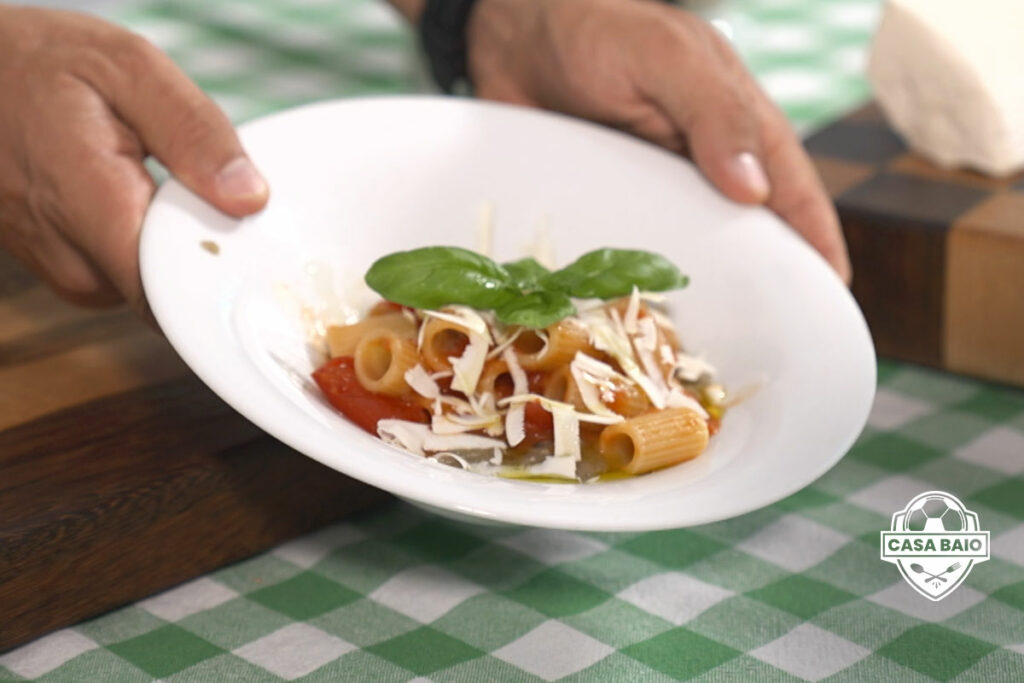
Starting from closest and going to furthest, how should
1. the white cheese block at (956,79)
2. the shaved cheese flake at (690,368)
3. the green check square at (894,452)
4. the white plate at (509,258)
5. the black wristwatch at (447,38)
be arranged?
1. the white plate at (509,258)
2. the shaved cheese flake at (690,368)
3. the green check square at (894,452)
4. the white cheese block at (956,79)
5. the black wristwatch at (447,38)

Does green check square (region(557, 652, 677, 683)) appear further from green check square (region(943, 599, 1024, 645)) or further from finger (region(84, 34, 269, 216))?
finger (region(84, 34, 269, 216))

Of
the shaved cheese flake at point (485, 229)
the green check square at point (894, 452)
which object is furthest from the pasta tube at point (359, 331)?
the green check square at point (894, 452)

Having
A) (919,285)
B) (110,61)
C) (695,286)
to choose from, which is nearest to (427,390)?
(695,286)

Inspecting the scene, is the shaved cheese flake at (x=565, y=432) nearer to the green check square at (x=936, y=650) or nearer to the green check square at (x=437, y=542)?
the green check square at (x=437, y=542)

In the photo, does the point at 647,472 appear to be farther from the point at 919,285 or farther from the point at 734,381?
the point at 919,285

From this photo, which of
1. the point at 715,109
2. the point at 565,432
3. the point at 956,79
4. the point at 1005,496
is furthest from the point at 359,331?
the point at 956,79

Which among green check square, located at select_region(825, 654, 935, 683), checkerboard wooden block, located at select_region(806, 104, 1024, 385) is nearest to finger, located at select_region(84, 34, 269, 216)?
green check square, located at select_region(825, 654, 935, 683)

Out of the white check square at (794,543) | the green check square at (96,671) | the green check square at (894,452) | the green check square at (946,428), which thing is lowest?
the green check square at (946,428)

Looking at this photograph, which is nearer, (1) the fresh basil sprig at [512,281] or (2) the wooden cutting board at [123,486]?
(2) the wooden cutting board at [123,486]
